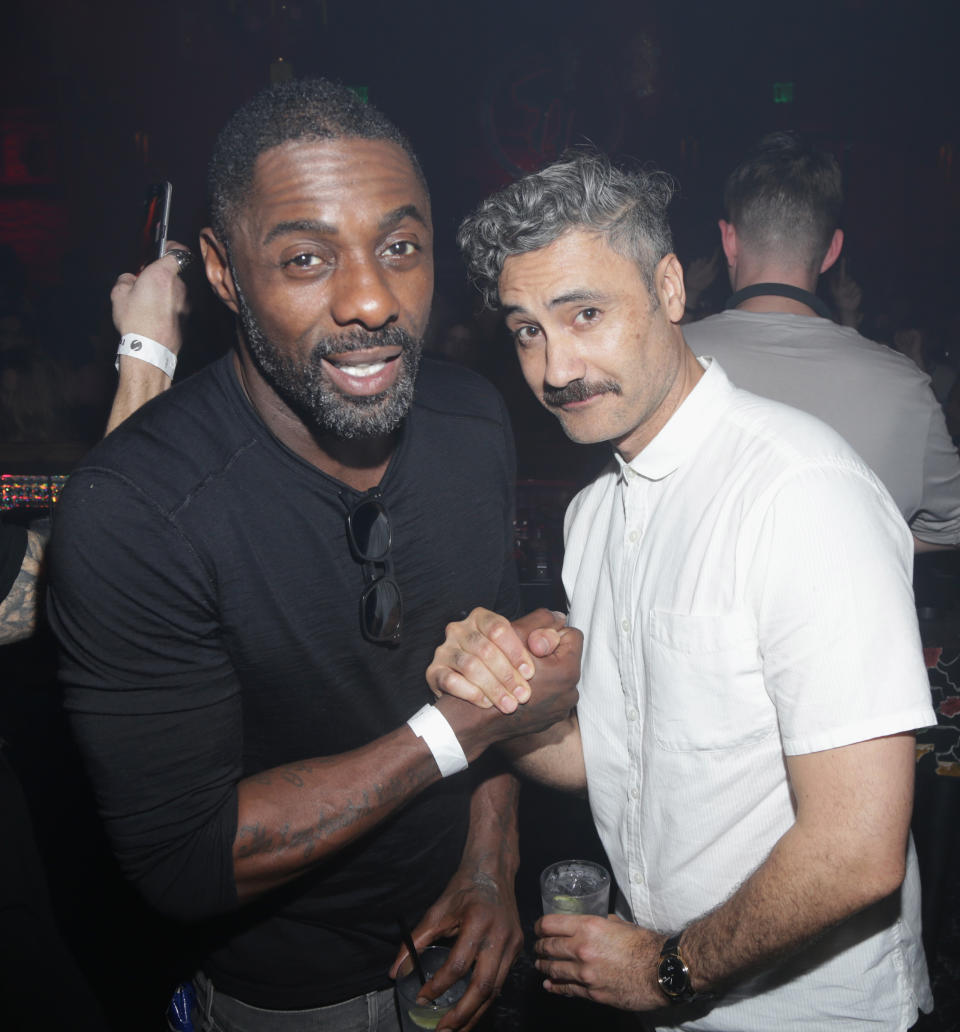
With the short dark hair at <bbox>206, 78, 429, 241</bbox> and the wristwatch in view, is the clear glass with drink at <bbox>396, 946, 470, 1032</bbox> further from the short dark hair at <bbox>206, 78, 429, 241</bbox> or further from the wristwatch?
the short dark hair at <bbox>206, 78, 429, 241</bbox>

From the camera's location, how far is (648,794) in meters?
1.43

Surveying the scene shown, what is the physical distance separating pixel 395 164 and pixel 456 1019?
143 cm

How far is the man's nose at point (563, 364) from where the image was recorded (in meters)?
1.50

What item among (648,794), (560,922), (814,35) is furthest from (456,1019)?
(814,35)

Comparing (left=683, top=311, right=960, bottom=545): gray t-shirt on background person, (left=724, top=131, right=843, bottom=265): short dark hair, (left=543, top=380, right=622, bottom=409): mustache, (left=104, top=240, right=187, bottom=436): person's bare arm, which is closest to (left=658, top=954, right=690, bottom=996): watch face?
(left=543, top=380, right=622, bottom=409): mustache

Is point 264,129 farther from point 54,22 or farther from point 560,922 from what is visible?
point 54,22

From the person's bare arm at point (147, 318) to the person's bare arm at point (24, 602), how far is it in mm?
356

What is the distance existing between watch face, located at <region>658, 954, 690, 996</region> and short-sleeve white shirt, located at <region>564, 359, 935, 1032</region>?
129mm

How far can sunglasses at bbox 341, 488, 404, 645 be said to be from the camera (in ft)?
4.36

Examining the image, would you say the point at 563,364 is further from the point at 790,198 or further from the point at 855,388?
the point at 790,198

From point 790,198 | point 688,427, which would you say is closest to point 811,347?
point 790,198

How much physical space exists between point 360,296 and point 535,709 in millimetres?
788

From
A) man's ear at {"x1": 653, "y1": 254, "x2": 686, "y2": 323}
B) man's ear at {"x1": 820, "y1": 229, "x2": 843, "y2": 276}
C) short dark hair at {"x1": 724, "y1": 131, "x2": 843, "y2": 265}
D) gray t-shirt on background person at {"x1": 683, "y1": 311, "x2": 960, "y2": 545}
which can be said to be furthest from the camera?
man's ear at {"x1": 820, "y1": 229, "x2": 843, "y2": 276}

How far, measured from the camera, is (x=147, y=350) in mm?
1834
